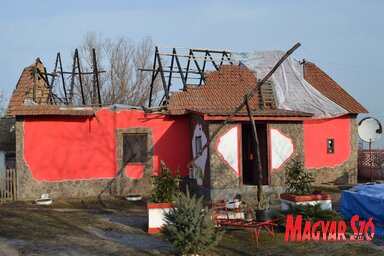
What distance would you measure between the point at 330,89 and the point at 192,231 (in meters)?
15.9

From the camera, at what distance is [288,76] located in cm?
2169

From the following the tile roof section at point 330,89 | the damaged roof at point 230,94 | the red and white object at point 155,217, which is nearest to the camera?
the red and white object at point 155,217

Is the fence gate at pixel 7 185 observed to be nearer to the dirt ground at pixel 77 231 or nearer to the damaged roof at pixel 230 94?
the dirt ground at pixel 77 231

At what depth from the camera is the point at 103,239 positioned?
9.99 meters

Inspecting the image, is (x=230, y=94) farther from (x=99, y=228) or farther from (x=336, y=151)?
(x=99, y=228)

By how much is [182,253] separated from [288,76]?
1509 centimetres

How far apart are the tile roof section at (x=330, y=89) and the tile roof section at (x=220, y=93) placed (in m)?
3.73

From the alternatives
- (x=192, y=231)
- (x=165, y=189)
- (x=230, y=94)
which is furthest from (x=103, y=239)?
(x=230, y=94)

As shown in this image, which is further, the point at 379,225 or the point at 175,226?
the point at 379,225

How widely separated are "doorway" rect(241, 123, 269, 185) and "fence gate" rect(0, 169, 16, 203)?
8.97 meters

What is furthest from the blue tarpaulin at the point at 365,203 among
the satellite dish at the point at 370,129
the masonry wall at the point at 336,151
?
the satellite dish at the point at 370,129

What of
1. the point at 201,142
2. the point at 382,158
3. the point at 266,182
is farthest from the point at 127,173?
the point at 382,158

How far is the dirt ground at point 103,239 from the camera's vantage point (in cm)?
885

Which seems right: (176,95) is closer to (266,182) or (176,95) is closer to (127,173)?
(127,173)
